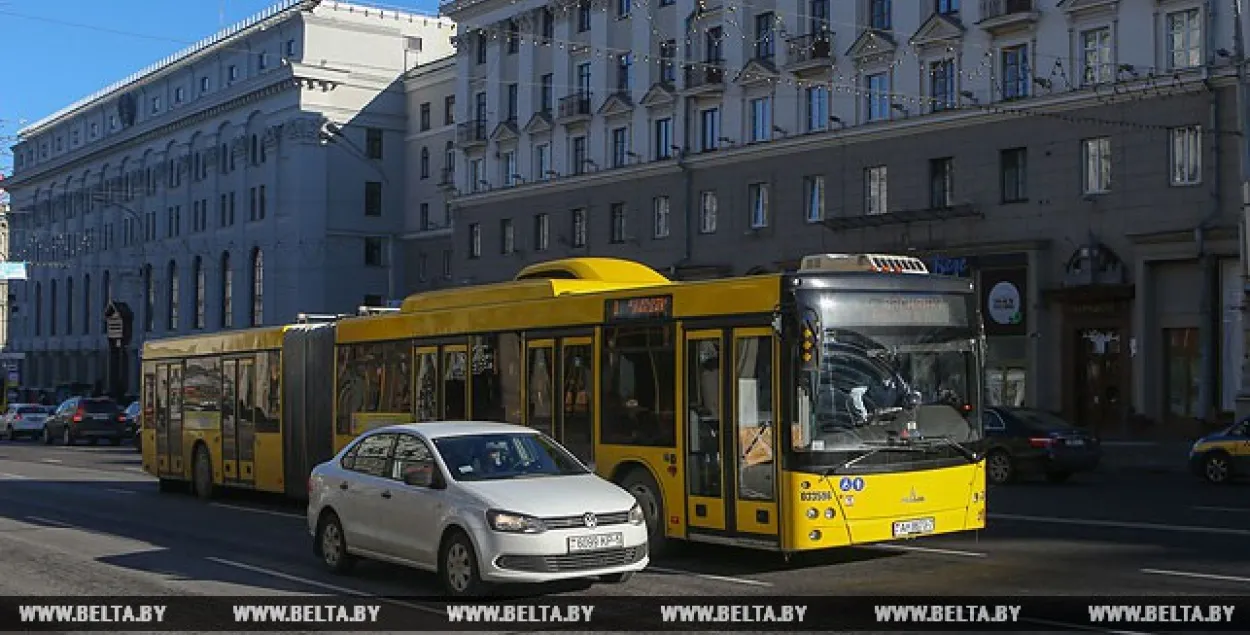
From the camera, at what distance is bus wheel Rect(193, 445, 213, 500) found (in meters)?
24.4

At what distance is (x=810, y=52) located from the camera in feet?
148

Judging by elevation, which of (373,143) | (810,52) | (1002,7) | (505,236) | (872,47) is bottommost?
(505,236)

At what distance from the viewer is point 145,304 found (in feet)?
301

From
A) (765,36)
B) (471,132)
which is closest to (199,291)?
(471,132)

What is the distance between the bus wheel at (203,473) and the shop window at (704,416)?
1274 cm

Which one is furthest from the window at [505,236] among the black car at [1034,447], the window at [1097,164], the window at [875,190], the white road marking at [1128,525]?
the white road marking at [1128,525]

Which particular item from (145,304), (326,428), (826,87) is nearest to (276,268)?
(145,304)

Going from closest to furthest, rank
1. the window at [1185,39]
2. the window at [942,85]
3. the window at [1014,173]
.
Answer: the window at [1185,39] < the window at [1014,173] < the window at [942,85]

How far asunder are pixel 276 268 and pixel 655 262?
3175 centimetres

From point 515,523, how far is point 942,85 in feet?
107

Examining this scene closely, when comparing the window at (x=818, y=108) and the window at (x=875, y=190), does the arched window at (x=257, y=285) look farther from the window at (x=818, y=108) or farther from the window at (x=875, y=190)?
the window at (x=875, y=190)

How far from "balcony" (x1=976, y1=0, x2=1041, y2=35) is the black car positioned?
51.4 feet

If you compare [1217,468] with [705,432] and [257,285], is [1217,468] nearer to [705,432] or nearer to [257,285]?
[705,432]

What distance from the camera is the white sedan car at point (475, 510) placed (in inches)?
456
